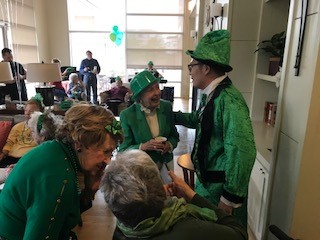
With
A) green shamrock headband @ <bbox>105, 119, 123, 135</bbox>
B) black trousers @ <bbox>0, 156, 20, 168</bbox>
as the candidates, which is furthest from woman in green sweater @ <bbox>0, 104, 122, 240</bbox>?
black trousers @ <bbox>0, 156, 20, 168</bbox>

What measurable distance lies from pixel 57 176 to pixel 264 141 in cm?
203

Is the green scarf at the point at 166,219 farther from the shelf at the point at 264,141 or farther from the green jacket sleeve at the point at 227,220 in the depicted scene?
the shelf at the point at 264,141

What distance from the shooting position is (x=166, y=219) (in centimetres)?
100

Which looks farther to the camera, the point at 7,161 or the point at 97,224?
the point at 7,161

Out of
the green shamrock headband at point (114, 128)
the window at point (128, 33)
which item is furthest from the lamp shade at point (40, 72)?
the window at point (128, 33)

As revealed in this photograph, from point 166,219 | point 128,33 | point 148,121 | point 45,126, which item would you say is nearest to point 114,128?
point 166,219

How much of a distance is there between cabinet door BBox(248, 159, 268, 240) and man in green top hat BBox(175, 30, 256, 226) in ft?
1.66

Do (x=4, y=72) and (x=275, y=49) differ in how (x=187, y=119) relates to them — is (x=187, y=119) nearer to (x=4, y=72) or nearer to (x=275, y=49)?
(x=275, y=49)

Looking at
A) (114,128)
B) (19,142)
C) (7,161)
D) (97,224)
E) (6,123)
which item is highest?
(114,128)

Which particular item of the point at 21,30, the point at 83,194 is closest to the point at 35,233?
the point at 83,194

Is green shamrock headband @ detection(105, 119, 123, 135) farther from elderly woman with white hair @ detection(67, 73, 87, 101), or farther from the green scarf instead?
elderly woman with white hair @ detection(67, 73, 87, 101)

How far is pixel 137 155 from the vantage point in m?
1.03

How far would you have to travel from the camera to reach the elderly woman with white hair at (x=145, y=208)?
945mm

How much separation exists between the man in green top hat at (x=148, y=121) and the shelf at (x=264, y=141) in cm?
70
